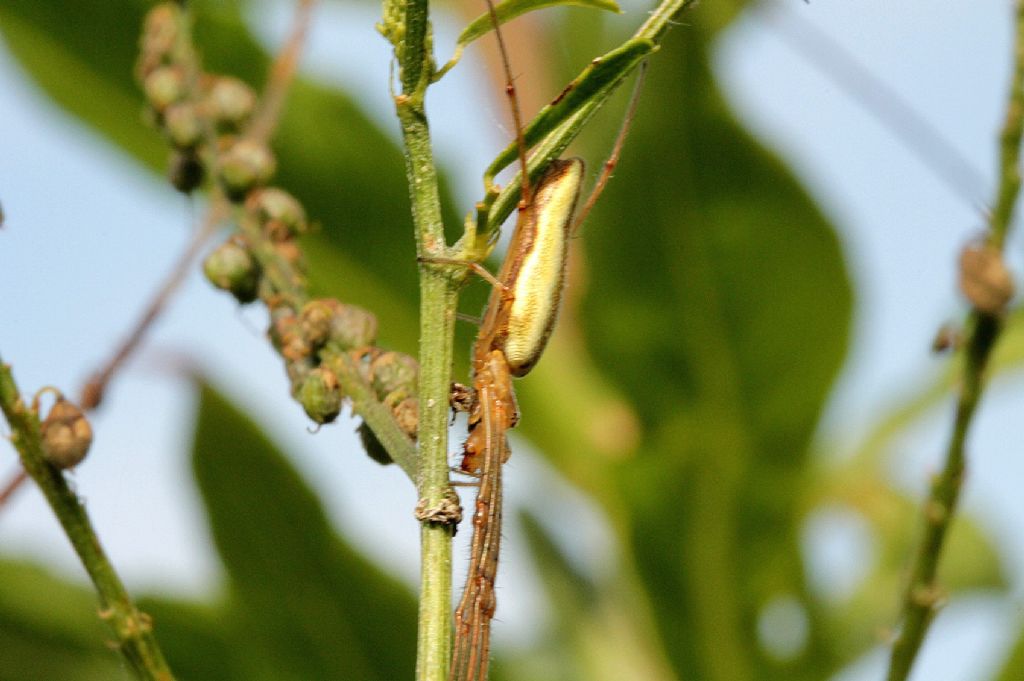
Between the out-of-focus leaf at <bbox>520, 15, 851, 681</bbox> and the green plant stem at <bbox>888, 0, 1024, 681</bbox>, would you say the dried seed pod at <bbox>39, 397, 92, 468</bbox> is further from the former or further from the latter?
the out-of-focus leaf at <bbox>520, 15, 851, 681</bbox>

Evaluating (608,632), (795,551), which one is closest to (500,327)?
(795,551)

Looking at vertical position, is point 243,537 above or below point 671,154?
below

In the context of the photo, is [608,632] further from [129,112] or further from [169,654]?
[129,112]

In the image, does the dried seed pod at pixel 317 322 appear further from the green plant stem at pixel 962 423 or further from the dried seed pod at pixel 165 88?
the green plant stem at pixel 962 423

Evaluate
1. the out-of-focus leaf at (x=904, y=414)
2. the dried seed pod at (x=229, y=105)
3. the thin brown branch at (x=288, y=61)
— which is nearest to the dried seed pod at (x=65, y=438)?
the dried seed pod at (x=229, y=105)

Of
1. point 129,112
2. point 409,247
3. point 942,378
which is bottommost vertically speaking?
point 942,378

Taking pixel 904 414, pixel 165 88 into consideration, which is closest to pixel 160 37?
pixel 165 88
